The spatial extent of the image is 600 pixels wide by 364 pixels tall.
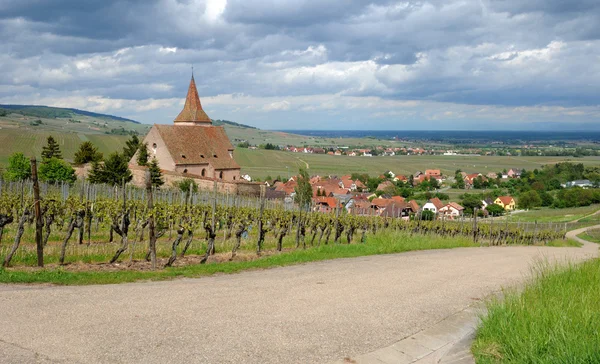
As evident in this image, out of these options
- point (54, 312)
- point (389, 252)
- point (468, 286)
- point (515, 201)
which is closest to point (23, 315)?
point (54, 312)

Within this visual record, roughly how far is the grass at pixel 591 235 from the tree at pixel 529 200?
4142 cm

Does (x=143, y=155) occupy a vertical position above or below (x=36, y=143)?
above

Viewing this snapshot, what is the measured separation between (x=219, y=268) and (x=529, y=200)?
10272 centimetres

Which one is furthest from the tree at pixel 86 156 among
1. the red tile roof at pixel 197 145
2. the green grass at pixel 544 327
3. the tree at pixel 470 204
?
the green grass at pixel 544 327

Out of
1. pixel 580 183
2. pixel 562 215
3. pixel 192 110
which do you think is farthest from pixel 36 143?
pixel 580 183

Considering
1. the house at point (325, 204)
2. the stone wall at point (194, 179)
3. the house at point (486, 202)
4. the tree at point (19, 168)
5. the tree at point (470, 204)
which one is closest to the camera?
the house at point (325, 204)

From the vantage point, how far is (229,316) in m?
9.27

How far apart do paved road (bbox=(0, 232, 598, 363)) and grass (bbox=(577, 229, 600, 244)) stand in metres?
48.7

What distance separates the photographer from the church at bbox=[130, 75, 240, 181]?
6738cm

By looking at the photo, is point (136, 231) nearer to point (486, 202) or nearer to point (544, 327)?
point (544, 327)

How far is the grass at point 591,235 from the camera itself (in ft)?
186

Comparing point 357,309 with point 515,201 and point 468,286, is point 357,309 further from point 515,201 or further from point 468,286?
point 515,201

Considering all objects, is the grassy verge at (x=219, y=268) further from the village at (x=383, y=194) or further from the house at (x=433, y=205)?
the house at (x=433, y=205)

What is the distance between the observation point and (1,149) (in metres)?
93.6
